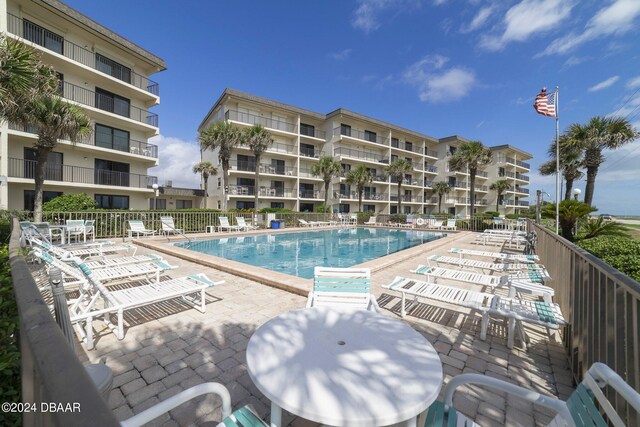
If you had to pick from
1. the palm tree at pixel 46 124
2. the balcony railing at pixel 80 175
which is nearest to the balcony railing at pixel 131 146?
the balcony railing at pixel 80 175

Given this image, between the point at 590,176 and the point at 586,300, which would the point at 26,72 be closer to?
the point at 586,300

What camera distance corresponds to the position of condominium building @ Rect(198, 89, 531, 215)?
26141mm

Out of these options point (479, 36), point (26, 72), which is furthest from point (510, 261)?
point (479, 36)

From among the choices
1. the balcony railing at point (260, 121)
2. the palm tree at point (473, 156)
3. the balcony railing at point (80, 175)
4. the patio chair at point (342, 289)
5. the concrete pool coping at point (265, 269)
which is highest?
the balcony railing at point (260, 121)

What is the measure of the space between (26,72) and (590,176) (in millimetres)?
27332

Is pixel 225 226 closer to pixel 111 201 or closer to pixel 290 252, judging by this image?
pixel 290 252

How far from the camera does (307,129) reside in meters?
31.5

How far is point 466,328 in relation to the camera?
3.87 m

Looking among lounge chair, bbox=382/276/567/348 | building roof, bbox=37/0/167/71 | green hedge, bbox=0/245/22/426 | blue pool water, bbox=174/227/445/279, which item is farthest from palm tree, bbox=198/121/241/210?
green hedge, bbox=0/245/22/426

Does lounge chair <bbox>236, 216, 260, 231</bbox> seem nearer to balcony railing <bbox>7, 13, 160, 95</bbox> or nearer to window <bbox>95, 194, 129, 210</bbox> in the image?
window <bbox>95, 194, 129, 210</bbox>

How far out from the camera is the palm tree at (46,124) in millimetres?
9859

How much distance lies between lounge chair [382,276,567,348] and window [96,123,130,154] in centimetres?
2217

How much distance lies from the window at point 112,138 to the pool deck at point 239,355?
19484 mm

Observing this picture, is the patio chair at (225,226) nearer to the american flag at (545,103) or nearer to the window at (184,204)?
the window at (184,204)
